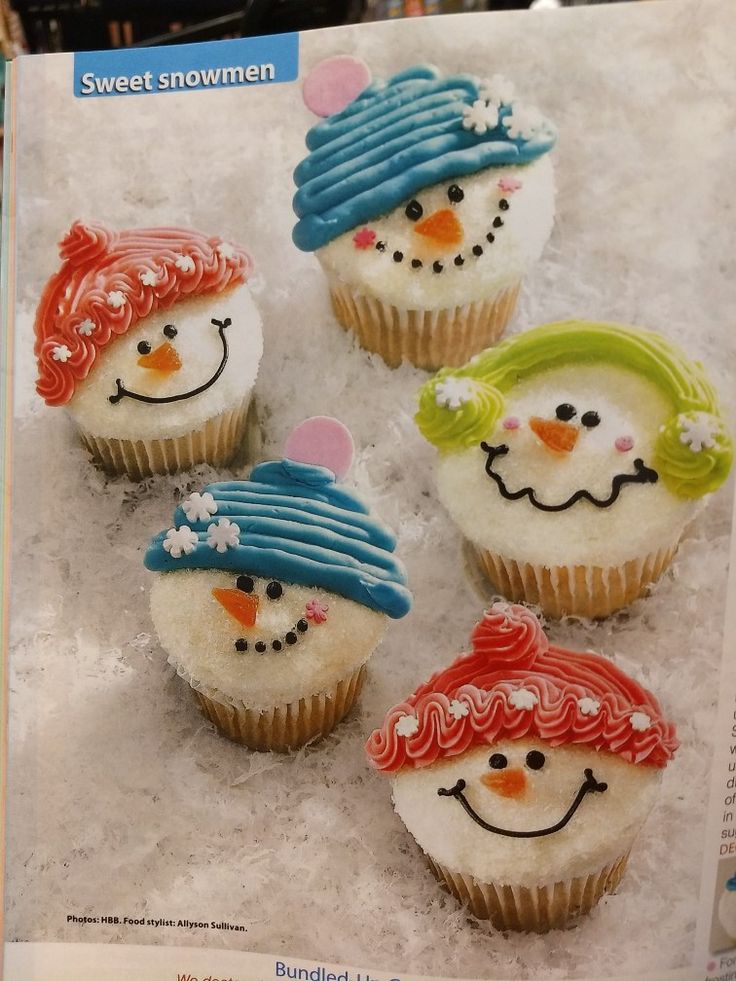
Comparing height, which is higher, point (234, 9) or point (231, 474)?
point (234, 9)

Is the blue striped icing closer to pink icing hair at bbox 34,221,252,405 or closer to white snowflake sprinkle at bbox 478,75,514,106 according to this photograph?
pink icing hair at bbox 34,221,252,405

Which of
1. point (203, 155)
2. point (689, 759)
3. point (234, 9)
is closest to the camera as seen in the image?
point (689, 759)

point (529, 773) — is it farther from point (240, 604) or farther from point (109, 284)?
point (109, 284)

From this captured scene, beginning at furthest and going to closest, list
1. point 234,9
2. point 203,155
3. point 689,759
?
point 234,9
point 203,155
point 689,759

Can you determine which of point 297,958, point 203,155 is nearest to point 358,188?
point 203,155

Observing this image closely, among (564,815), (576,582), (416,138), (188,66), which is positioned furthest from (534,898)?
(188,66)

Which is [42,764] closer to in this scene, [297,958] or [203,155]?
[297,958]
